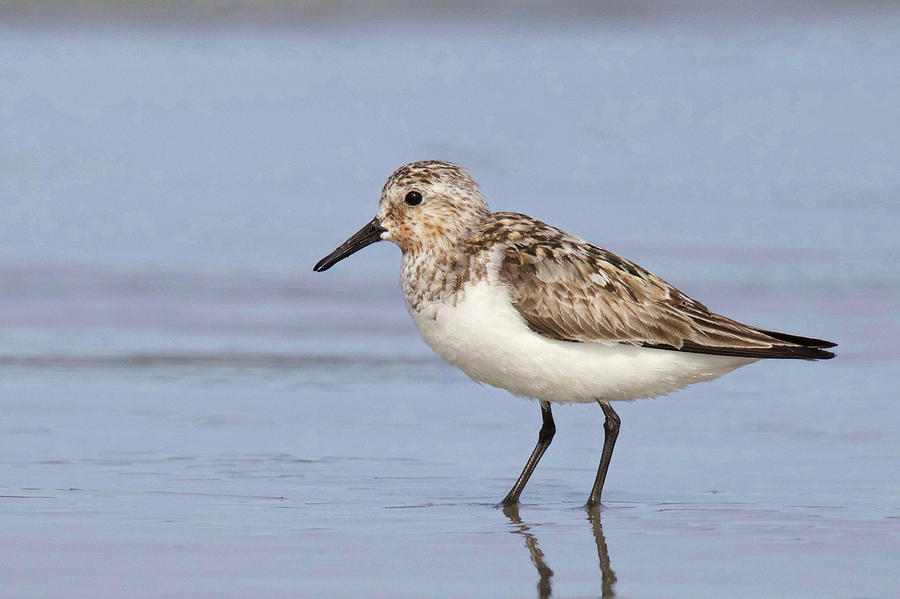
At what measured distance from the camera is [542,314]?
6859mm

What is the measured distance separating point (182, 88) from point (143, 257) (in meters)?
7.95

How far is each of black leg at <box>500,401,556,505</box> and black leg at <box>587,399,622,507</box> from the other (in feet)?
0.90

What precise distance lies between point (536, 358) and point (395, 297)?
202 inches

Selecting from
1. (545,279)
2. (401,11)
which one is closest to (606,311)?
(545,279)

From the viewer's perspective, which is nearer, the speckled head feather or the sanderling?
the sanderling

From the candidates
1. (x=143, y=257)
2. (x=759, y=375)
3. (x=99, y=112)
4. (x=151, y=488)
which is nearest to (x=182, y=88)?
(x=99, y=112)

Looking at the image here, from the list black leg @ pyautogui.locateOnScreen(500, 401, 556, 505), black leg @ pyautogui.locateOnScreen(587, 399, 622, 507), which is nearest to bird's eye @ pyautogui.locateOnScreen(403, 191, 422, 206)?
black leg @ pyautogui.locateOnScreen(500, 401, 556, 505)

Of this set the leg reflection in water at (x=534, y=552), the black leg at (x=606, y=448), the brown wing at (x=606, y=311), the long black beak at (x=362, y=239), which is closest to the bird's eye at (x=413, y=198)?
the long black beak at (x=362, y=239)

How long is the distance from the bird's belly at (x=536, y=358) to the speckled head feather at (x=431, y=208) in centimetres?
38

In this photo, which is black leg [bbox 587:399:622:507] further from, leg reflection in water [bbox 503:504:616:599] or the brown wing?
the brown wing

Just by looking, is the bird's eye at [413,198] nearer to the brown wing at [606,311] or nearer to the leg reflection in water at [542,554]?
the brown wing at [606,311]

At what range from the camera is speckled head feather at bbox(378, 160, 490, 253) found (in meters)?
7.19

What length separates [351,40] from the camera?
960 inches

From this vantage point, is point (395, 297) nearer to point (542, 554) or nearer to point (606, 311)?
point (606, 311)
